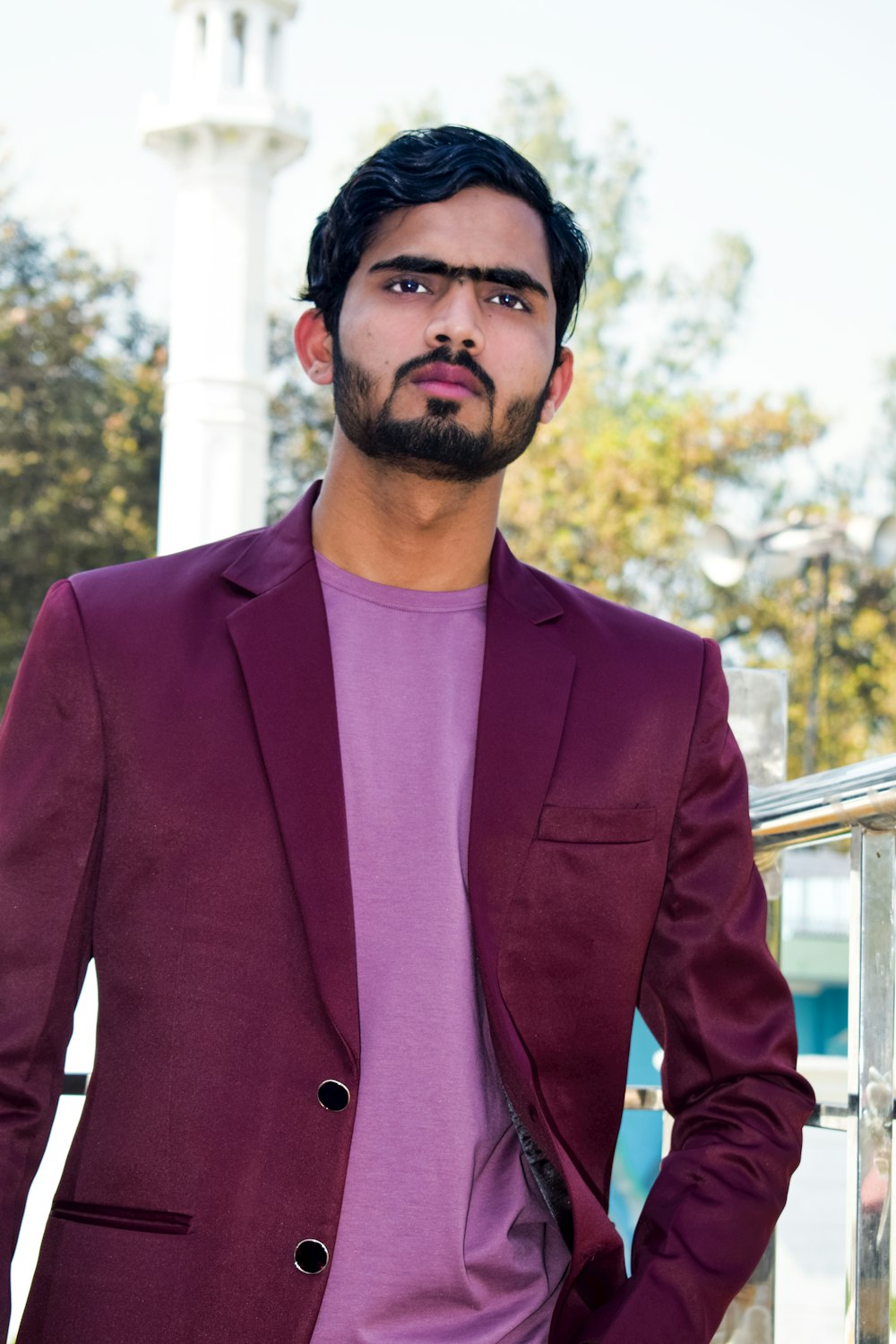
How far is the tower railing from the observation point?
2.05m

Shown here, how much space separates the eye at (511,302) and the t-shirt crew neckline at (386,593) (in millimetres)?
401

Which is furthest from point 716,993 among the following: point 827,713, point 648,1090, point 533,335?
point 827,713

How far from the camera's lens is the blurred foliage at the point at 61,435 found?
20219mm

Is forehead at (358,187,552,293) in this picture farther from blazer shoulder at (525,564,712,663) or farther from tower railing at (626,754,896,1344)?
tower railing at (626,754,896,1344)

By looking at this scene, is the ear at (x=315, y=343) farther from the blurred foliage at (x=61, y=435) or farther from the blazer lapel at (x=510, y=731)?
the blurred foliage at (x=61, y=435)

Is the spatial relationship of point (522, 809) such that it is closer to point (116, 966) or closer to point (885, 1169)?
point (116, 966)

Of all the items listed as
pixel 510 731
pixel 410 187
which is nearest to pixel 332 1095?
pixel 510 731

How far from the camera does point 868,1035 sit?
6.85 feet

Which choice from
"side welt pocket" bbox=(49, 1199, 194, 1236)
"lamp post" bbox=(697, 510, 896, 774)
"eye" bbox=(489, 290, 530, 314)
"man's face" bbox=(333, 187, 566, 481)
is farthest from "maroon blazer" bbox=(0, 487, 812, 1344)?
"lamp post" bbox=(697, 510, 896, 774)

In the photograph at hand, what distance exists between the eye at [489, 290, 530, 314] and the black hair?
153 millimetres

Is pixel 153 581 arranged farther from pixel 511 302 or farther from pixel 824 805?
pixel 824 805

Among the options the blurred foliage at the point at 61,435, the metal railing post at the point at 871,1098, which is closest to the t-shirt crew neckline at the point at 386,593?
the metal railing post at the point at 871,1098

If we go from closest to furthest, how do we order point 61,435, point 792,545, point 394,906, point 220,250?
point 394,906
point 220,250
point 792,545
point 61,435

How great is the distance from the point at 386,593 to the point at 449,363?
32 centimetres
